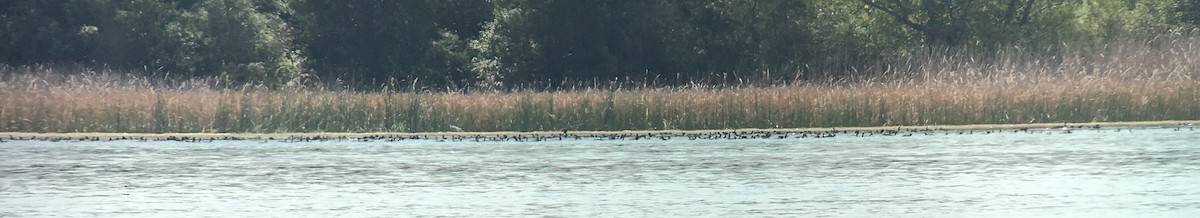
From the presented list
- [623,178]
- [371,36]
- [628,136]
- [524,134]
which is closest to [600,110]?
[628,136]

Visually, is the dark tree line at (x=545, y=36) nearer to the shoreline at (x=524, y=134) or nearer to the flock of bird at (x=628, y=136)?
the shoreline at (x=524, y=134)

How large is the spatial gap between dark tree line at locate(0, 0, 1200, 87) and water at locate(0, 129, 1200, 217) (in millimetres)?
18679

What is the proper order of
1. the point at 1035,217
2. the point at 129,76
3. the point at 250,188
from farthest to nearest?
the point at 129,76, the point at 250,188, the point at 1035,217

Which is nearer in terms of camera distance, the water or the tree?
the water

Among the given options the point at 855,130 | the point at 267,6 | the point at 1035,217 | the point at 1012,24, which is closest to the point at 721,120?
the point at 855,130

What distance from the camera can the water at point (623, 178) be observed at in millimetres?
13648

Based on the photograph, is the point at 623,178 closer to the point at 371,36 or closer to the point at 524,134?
the point at 524,134

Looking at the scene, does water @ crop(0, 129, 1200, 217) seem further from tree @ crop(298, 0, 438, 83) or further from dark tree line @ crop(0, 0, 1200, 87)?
tree @ crop(298, 0, 438, 83)

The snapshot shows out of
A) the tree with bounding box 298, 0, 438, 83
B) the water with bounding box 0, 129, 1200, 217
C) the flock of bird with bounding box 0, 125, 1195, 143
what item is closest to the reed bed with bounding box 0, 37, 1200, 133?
the flock of bird with bounding box 0, 125, 1195, 143

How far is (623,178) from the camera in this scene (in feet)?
54.0

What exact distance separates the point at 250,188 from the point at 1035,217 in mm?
6514

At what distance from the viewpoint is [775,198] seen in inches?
562

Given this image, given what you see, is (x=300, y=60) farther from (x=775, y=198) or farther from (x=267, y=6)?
(x=775, y=198)

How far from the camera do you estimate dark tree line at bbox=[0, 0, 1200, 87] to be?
41562 millimetres
